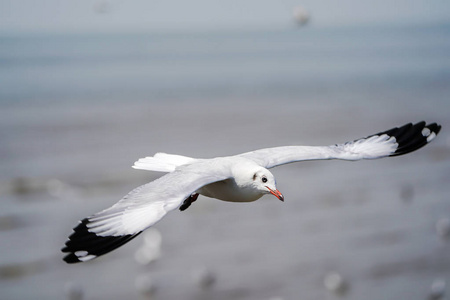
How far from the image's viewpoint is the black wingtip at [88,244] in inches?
192

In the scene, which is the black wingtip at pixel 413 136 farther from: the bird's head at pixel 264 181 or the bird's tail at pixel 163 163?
the bird's tail at pixel 163 163

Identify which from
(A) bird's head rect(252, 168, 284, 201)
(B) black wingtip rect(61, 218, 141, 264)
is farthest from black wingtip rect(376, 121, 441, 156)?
(B) black wingtip rect(61, 218, 141, 264)

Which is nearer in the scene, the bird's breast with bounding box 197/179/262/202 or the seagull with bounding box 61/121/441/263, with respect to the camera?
the seagull with bounding box 61/121/441/263

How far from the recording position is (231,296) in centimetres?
834

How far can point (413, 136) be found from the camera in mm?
7105

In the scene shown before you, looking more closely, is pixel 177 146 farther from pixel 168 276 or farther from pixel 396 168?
pixel 168 276

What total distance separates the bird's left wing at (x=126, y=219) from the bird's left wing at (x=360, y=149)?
1035 millimetres

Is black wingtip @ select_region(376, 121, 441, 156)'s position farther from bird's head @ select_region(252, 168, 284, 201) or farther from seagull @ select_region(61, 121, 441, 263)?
bird's head @ select_region(252, 168, 284, 201)

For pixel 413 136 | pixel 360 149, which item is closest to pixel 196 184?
pixel 360 149

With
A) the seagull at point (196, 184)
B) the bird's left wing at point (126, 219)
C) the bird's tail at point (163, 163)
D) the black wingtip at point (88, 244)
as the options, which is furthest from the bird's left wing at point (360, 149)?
the black wingtip at point (88, 244)

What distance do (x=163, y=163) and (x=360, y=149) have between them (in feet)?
5.65

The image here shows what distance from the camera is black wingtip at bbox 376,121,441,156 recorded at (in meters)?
7.01

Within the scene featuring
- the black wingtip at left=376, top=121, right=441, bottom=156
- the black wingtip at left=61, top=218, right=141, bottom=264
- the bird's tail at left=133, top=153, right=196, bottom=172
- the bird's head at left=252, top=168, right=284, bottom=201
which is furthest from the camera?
the black wingtip at left=376, top=121, right=441, bottom=156

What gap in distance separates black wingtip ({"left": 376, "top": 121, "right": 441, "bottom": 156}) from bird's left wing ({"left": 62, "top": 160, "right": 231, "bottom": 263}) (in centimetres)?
235
